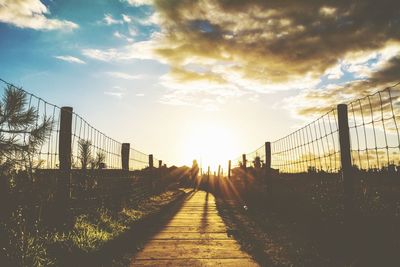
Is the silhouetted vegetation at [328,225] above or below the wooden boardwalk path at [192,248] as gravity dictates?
above

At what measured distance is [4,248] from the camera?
3324 millimetres

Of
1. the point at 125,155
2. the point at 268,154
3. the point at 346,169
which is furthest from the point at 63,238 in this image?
the point at 268,154

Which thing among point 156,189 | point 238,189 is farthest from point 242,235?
point 238,189

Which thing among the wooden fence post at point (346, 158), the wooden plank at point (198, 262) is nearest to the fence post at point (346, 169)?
the wooden fence post at point (346, 158)

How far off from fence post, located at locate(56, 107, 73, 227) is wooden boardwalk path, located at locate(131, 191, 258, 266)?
4.97ft

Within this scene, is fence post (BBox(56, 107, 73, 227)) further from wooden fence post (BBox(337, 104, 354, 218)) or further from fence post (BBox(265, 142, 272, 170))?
fence post (BBox(265, 142, 272, 170))

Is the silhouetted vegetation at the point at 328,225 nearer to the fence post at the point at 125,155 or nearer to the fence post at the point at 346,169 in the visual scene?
the fence post at the point at 346,169

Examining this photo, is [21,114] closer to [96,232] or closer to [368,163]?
[96,232]

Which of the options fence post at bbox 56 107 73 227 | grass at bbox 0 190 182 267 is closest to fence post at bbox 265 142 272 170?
grass at bbox 0 190 182 267

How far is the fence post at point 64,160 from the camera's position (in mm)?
5195

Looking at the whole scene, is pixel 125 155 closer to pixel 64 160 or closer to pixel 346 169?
pixel 64 160

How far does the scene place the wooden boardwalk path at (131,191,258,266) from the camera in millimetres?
4355

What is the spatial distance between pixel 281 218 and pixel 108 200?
14.0ft

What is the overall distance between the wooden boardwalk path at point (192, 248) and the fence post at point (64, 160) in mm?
1516
